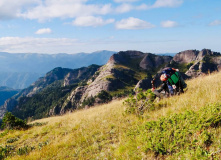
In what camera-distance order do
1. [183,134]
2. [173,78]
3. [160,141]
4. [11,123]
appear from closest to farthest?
[183,134] < [160,141] < [173,78] < [11,123]

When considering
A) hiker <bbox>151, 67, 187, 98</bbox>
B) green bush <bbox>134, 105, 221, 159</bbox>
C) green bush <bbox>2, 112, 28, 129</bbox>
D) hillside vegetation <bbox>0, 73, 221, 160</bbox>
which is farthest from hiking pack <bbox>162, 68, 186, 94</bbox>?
green bush <bbox>2, 112, 28, 129</bbox>

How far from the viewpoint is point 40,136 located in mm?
8328

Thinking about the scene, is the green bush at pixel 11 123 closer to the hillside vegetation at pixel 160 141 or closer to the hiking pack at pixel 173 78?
the hillside vegetation at pixel 160 141

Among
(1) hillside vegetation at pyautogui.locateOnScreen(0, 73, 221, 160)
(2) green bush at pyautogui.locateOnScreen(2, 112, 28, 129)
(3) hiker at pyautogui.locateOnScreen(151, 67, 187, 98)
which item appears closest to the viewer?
(1) hillside vegetation at pyautogui.locateOnScreen(0, 73, 221, 160)

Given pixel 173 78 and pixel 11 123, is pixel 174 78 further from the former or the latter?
pixel 11 123

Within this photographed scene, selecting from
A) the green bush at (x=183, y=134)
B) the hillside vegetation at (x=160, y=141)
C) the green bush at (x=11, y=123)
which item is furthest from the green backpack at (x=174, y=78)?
the green bush at (x=11, y=123)

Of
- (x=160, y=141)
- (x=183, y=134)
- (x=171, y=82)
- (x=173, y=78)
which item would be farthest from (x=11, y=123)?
(x=183, y=134)

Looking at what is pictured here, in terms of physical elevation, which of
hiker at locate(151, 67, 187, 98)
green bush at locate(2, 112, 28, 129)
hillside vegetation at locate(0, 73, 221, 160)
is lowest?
green bush at locate(2, 112, 28, 129)

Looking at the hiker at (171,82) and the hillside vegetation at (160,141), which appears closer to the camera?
the hillside vegetation at (160,141)

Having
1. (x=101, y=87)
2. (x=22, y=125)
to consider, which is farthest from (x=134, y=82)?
(x=22, y=125)

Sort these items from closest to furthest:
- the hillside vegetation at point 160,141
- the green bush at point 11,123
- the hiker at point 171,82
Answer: the hillside vegetation at point 160,141, the hiker at point 171,82, the green bush at point 11,123

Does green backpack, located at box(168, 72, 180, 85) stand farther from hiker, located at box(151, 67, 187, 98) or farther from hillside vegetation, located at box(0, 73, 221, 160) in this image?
hillside vegetation, located at box(0, 73, 221, 160)

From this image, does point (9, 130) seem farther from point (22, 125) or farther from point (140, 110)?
point (140, 110)

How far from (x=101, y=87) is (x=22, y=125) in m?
157
